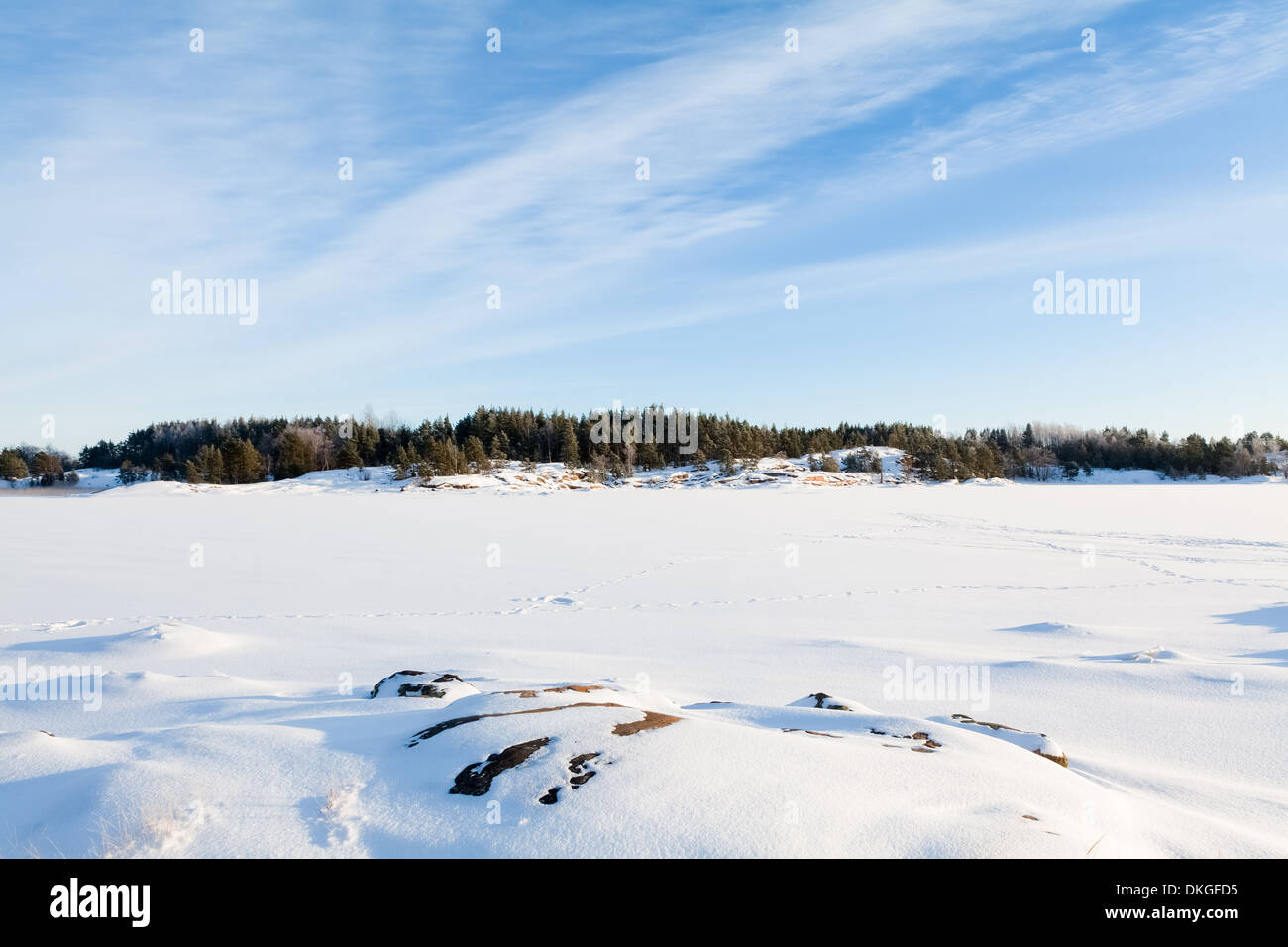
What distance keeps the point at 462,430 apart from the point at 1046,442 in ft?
251

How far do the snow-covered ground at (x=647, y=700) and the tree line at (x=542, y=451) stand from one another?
47676 mm

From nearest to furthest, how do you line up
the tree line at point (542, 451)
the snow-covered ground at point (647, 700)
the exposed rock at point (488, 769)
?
the snow-covered ground at point (647, 700) < the exposed rock at point (488, 769) < the tree line at point (542, 451)

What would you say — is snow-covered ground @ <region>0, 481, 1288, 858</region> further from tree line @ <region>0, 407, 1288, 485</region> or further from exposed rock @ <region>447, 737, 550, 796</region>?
tree line @ <region>0, 407, 1288, 485</region>

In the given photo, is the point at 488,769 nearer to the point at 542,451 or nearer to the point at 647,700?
the point at 647,700

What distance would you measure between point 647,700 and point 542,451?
74.6 meters

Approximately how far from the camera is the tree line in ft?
214

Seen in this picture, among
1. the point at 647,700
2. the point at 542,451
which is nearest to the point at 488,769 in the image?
the point at 647,700

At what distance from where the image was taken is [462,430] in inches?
3223

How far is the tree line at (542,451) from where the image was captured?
6525 cm

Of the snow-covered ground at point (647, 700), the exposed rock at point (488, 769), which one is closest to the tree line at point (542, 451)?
the snow-covered ground at point (647, 700)

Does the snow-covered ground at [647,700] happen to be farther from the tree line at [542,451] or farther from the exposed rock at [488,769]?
the tree line at [542,451]
